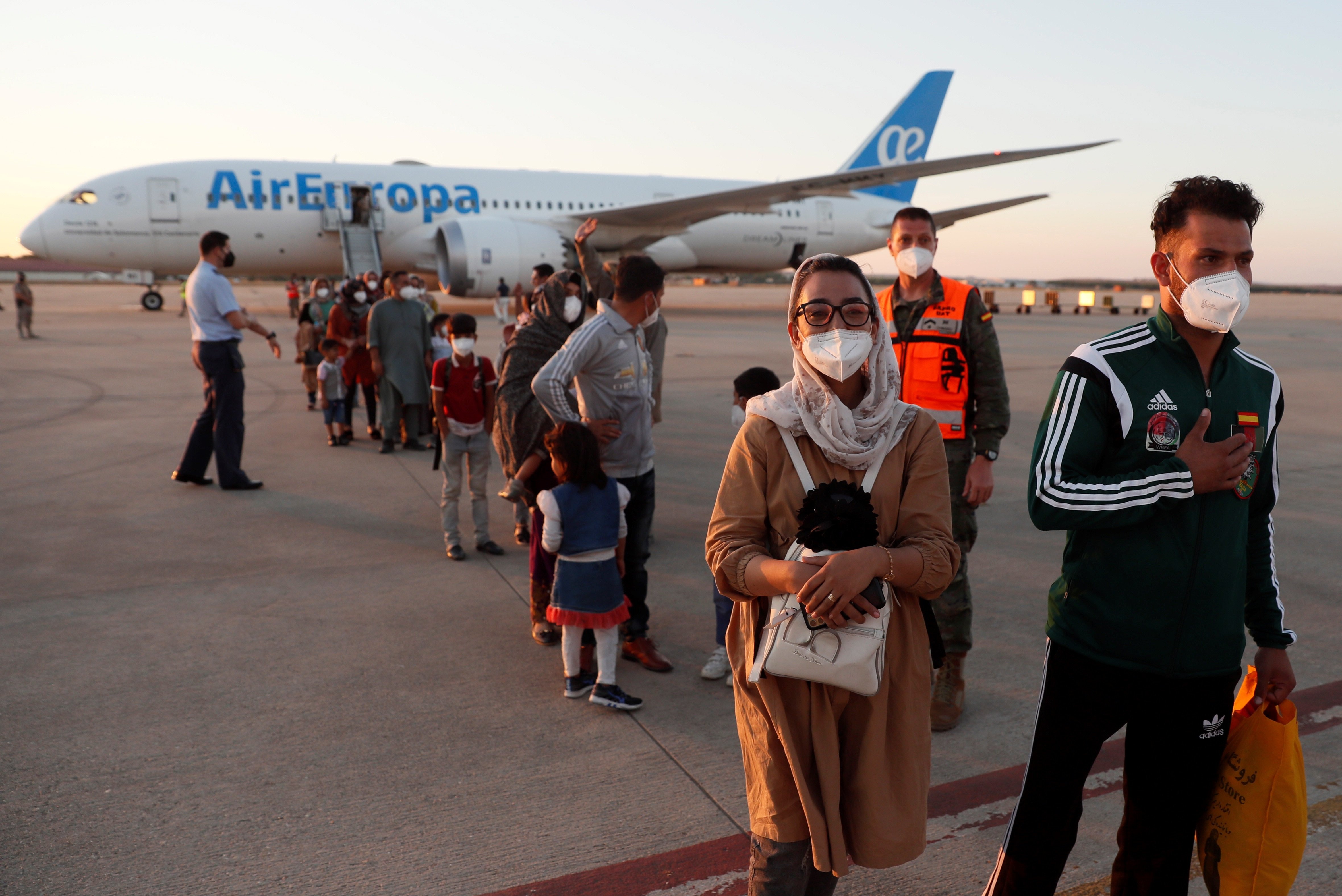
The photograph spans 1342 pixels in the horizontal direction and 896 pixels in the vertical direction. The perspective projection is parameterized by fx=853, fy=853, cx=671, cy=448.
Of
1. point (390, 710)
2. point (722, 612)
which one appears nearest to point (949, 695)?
point (722, 612)

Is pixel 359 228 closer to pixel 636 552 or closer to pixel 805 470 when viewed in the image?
pixel 636 552

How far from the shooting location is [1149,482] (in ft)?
6.17

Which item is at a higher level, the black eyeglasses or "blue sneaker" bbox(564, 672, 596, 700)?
the black eyeglasses

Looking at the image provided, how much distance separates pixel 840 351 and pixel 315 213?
23222 mm

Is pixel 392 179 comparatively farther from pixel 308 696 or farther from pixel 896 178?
pixel 308 696

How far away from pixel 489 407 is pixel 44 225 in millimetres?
21260

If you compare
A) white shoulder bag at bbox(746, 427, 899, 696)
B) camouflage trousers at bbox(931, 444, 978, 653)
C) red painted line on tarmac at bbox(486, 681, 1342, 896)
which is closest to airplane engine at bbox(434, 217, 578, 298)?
camouflage trousers at bbox(931, 444, 978, 653)

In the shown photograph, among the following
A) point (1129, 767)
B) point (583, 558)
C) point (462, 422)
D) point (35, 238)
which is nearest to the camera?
point (1129, 767)

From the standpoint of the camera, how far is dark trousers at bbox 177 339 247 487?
7.11 meters

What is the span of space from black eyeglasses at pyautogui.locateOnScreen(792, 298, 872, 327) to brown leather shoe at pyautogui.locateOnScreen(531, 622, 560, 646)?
285 cm

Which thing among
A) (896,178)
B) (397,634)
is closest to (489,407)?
(397,634)

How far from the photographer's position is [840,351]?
1875mm

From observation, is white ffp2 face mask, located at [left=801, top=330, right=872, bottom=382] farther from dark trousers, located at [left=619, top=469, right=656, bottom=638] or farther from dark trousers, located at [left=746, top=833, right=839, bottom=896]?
dark trousers, located at [left=619, top=469, right=656, bottom=638]

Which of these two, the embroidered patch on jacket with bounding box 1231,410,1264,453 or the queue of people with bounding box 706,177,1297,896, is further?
the embroidered patch on jacket with bounding box 1231,410,1264,453
